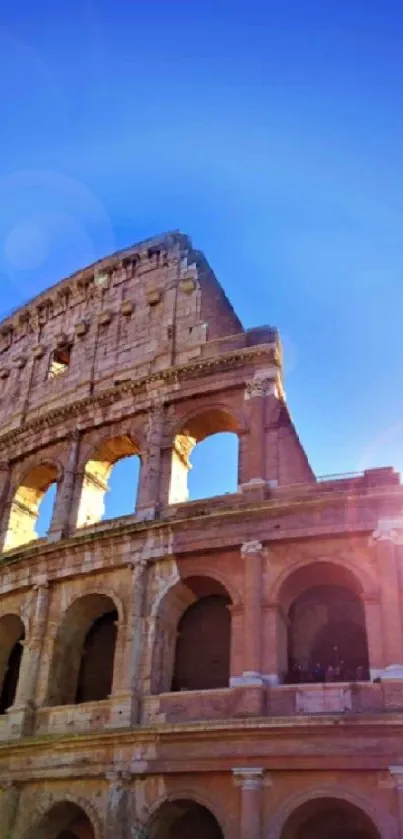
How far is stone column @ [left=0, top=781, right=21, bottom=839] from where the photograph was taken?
14.5 metres

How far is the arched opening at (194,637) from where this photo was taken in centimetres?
1516

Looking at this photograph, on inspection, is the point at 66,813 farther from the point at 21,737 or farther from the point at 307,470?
the point at 307,470

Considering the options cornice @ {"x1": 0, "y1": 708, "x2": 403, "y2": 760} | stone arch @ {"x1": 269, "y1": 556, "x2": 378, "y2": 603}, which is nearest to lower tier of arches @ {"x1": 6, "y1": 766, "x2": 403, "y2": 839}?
cornice @ {"x1": 0, "y1": 708, "x2": 403, "y2": 760}

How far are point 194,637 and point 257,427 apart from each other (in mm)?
4480

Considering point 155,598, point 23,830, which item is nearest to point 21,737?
point 23,830

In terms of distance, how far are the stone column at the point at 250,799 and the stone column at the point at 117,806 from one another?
210 cm

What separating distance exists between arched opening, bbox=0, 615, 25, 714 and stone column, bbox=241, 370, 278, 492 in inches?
245

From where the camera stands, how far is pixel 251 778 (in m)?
12.6

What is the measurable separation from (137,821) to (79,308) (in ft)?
46.8

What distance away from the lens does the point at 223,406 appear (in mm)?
17766

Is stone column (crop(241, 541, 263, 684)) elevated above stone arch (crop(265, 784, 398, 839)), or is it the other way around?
stone column (crop(241, 541, 263, 684))

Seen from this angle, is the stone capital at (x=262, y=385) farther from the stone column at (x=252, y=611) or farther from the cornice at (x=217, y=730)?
the cornice at (x=217, y=730)

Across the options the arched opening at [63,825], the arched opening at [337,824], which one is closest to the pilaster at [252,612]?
the arched opening at [337,824]

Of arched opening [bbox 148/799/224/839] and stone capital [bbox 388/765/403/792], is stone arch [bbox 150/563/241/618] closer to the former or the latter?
arched opening [bbox 148/799/224/839]
